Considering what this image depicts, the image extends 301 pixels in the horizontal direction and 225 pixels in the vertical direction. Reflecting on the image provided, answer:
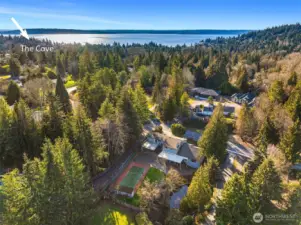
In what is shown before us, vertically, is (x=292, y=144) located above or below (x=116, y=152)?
above

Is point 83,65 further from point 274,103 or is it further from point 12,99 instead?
point 274,103

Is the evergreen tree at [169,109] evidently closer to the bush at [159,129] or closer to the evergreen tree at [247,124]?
the bush at [159,129]

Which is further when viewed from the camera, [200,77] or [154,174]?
[200,77]

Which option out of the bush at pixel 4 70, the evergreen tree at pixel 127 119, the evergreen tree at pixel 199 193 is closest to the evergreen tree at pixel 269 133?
the evergreen tree at pixel 199 193

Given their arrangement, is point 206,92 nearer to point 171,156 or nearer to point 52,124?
point 171,156

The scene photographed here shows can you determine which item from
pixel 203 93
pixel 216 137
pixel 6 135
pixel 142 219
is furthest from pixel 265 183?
pixel 203 93

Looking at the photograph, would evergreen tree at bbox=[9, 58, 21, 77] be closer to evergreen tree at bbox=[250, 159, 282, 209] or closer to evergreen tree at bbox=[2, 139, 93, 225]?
evergreen tree at bbox=[2, 139, 93, 225]

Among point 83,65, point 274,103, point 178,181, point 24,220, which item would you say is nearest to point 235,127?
point 274,103
